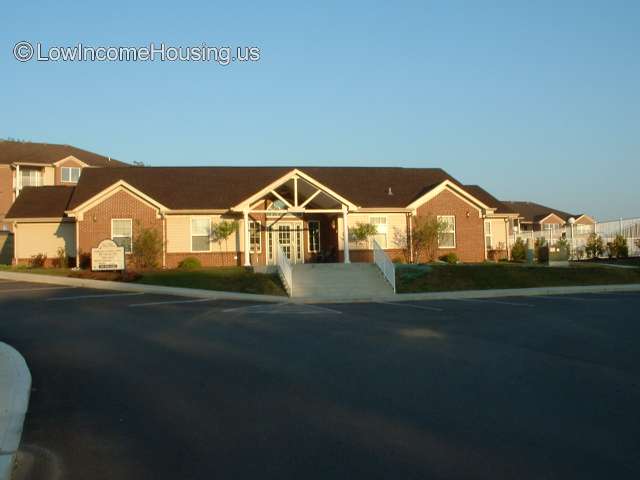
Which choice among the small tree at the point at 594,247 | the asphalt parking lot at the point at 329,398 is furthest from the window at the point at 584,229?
the asphalt parking lot at the point at 329,398

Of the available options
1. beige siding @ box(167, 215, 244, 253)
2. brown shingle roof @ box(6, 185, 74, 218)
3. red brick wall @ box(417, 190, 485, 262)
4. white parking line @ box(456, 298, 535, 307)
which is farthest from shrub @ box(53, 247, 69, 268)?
white parking line @ box(456, 298, 535, 307)

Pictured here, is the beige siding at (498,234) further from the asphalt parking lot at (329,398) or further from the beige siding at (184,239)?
the asphalt parking lot at (329,398)

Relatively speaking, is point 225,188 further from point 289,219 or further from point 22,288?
point 22,288

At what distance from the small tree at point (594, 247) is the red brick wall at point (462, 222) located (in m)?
10.3

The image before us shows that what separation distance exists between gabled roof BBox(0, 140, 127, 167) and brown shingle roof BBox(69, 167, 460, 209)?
81.8 feet

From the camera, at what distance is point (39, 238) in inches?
1324

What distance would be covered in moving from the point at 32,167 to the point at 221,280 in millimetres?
40713

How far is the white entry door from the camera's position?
3278 centimetres

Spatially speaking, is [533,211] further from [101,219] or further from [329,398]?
[329,398]

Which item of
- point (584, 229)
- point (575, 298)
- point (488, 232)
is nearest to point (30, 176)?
point (488, 232)

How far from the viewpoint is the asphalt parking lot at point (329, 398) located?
20.2 feet

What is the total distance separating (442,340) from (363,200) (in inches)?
855

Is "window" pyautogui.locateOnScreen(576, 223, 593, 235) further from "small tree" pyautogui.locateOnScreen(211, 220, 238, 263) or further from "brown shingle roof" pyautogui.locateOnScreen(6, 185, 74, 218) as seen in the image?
"brown shingle roof" pyautogui.locateOnScreen(6, 185, 74, 218)

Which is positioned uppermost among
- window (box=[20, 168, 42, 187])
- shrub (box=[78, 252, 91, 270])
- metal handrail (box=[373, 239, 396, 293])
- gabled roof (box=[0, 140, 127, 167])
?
gabled roof (box=[0, 140, 127, 167])
